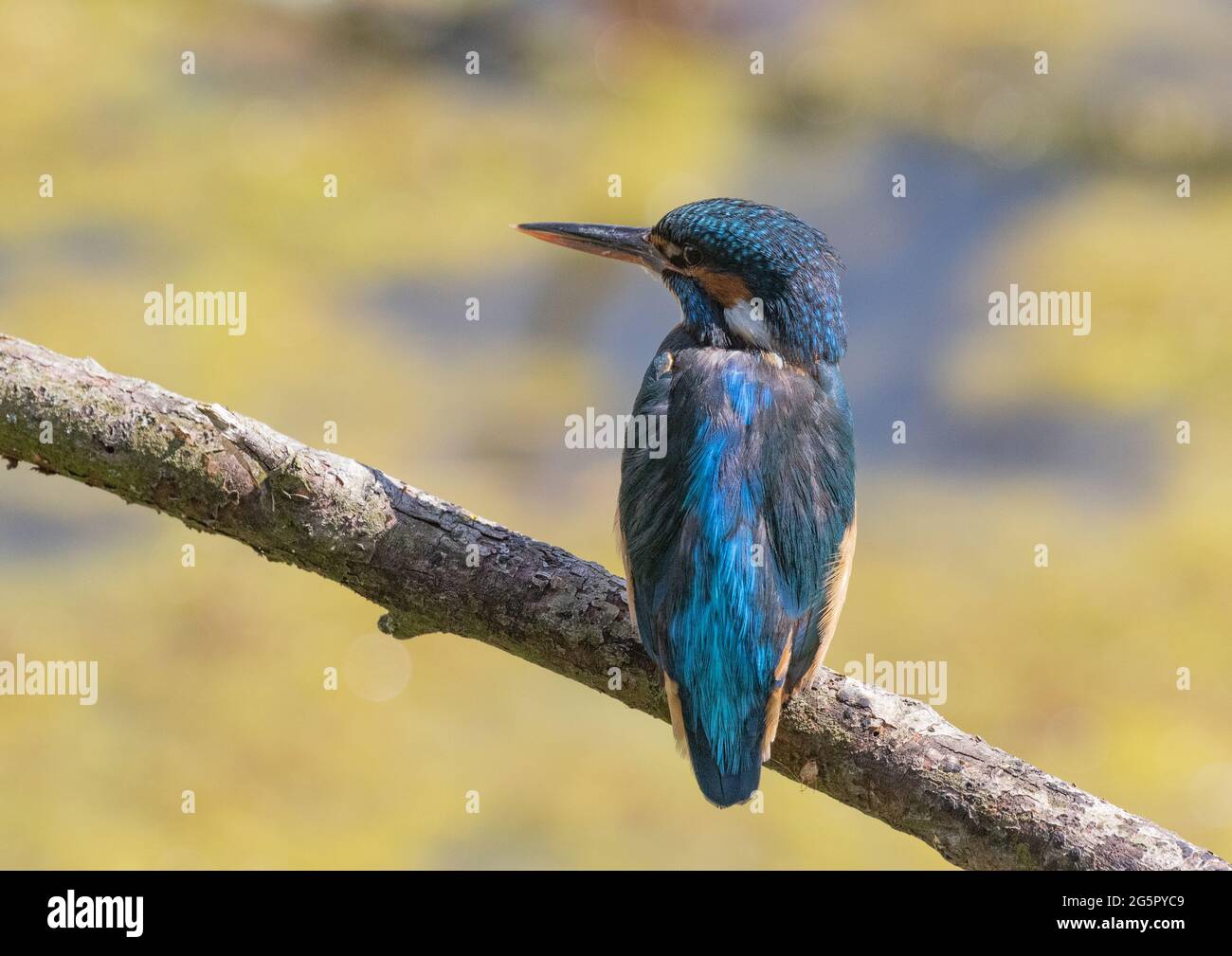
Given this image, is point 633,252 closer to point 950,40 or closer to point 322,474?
point 322,474

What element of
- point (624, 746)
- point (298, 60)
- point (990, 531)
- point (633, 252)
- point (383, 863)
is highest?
point (298, 60)

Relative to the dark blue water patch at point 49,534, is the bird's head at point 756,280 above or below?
above

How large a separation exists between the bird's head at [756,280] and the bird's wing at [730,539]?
0.27 ft

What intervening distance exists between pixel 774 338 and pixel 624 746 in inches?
69.0

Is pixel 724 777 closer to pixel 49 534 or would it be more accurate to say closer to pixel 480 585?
pixel 480 585

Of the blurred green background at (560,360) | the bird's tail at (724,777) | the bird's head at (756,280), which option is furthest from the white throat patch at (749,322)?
the blurred green background at (560,360)

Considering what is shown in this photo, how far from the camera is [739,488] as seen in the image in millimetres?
1871

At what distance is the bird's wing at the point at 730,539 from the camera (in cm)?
178

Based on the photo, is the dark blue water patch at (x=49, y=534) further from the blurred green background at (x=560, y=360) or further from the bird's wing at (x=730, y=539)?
the bird's wing at (x=730, y=539)

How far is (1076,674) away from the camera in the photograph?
3906 mm

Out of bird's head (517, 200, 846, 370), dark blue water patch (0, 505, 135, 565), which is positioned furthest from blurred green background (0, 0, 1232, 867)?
bird's head (517, 200, 846, 370)

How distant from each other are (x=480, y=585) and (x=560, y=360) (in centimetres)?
301

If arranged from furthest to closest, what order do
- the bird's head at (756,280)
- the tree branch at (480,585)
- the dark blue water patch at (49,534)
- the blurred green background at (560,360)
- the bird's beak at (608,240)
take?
the dark blue water patch at (49,534), the blurred green background at (560,360), the bird's beak at (608,240), the bird's head at (756,280), the tree branch at (480,585)
